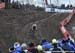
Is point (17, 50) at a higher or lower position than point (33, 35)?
higher

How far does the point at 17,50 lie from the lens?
17.4m

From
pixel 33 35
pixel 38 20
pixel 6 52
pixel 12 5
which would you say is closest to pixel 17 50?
pixel 6 52

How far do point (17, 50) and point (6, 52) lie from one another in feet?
27.5

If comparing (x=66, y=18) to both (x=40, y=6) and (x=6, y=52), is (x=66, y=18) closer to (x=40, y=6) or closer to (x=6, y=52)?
(x=40, y=6)

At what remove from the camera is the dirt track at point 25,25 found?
29577 mm

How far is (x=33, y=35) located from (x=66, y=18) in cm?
479

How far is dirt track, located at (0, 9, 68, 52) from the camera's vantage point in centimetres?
2958

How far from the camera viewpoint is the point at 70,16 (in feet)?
114

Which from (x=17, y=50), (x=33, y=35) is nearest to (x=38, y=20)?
(x=33, y=35)

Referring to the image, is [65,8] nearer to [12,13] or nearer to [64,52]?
[12,13]

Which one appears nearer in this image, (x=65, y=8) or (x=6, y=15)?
(x=6, y=15)

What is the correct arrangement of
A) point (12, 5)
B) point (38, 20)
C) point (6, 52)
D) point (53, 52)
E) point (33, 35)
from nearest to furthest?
point (53, 52) → point (6, 52) → point (33, 35) → point (38, 20) → point (12, 5)

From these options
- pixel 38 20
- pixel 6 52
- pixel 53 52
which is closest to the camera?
pixel 53 52

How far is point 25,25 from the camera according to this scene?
106ft
